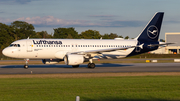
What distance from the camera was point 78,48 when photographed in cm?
3572

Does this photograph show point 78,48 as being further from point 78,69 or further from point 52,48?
point 78,69

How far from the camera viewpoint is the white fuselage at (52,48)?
32.9m

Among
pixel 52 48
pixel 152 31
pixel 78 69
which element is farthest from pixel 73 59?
pixel 152 31

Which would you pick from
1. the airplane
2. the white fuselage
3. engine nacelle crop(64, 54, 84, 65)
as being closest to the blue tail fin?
the airplane

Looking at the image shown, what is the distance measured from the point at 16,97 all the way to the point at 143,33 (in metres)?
29.9

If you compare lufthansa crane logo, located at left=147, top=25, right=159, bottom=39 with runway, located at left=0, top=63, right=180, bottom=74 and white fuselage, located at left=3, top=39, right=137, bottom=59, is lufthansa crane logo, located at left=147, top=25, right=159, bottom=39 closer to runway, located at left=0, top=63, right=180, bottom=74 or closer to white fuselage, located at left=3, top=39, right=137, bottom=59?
white fuselage, located at left=3, top=39, right=137, bottom=59

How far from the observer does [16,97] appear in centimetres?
1297

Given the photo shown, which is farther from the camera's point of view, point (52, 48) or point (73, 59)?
point (52, 48)

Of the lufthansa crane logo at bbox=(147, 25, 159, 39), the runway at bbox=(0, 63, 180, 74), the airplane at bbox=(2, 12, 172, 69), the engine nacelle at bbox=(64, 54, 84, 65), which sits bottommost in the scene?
the runway at bbox=(0, 63, 180, 74)

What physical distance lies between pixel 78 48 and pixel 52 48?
3.99 meters

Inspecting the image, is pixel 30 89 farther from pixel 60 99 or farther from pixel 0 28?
pixel 0 28

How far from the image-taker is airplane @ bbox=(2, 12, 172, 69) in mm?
32816

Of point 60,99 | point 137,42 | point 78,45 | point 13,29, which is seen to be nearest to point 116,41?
point 137,42

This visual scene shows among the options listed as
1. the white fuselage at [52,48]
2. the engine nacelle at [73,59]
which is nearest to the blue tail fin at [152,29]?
the white fuselage at [52,48]
